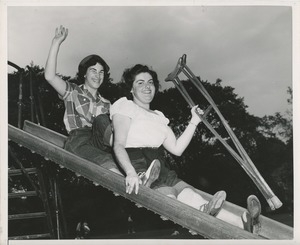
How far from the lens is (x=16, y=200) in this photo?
452 centimetres

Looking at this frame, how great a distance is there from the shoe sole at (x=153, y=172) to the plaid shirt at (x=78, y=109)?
30.4 inches

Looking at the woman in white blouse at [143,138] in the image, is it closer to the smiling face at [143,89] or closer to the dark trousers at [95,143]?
the smiling face at [143,89]

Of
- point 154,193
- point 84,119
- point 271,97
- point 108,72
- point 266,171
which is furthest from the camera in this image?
point 266,171

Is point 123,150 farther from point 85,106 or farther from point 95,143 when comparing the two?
point 85,106

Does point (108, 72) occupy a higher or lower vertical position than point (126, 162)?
higher

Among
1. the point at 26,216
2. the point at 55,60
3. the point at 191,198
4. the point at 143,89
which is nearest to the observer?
the point at 191,198

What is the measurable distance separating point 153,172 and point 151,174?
15 millimetres

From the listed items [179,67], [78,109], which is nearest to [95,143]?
[78,109]

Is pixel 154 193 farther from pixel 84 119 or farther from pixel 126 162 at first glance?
pixel 84 119

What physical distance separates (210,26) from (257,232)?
1.51 metres

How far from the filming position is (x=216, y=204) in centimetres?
204

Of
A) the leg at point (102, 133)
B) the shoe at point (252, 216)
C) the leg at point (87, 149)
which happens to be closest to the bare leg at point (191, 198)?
the shoe at point (252, 216)

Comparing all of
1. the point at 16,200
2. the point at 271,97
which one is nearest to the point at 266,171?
the point at 271,97

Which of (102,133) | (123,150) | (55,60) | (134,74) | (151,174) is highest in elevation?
(55,60)
